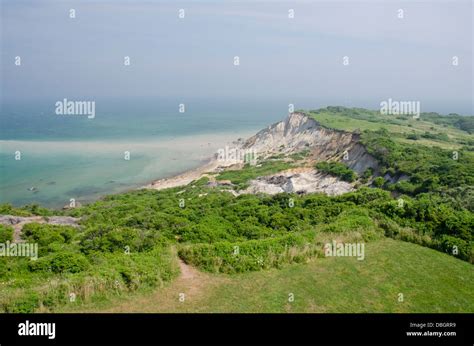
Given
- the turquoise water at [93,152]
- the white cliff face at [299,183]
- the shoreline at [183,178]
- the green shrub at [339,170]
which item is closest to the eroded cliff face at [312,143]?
the green shrub at [339,170]

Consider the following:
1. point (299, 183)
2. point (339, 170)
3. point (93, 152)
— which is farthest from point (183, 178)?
point (93, 152)

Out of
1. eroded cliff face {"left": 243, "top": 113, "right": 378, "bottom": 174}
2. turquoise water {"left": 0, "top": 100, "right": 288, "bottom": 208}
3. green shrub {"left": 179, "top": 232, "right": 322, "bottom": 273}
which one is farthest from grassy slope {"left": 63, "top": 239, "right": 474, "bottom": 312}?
turquoise water {"left": 0, "top": 100, "right": 288, "bottom": 208}

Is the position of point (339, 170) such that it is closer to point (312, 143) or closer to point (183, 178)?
point (312, 143)

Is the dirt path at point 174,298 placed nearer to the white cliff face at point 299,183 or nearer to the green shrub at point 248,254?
the green shrub at point 248,254
